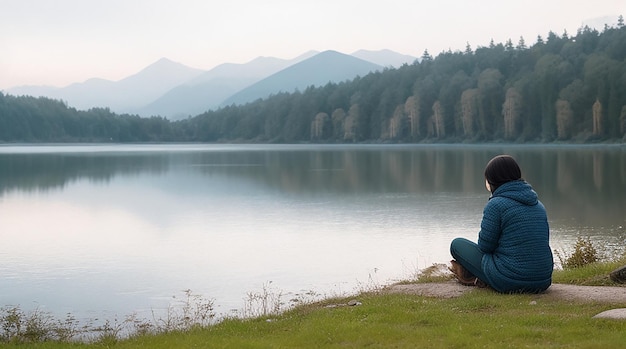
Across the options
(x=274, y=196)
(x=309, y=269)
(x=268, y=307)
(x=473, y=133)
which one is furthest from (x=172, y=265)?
(x=473, y=133)

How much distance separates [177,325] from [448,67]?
503 ft

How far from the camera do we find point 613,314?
7.55 meters

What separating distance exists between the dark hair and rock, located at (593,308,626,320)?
2.11m

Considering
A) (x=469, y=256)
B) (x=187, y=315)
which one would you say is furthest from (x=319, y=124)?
(x=469, y=256)

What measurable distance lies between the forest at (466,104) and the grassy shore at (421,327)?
90891 mm

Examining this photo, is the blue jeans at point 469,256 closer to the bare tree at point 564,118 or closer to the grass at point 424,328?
the grass at point 424,328

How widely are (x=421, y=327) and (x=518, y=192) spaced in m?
2.43

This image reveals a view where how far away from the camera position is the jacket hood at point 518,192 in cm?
894

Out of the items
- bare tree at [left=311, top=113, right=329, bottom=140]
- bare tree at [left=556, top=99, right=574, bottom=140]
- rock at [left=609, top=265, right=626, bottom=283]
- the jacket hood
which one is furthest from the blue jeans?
bare tree at [left=311, top=113, right=329, bottom=140]

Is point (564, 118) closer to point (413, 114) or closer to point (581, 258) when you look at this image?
point (413, 114)

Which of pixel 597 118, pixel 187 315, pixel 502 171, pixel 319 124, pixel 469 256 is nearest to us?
pixel 502 171

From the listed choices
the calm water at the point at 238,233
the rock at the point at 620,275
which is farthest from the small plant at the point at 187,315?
the rock at the point at 620,275

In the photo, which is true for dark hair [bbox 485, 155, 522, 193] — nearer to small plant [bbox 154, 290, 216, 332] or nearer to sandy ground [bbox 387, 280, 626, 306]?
sandy ground [bbox 387, 280, 626, 306]

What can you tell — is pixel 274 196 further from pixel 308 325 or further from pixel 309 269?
pixel 308 325
